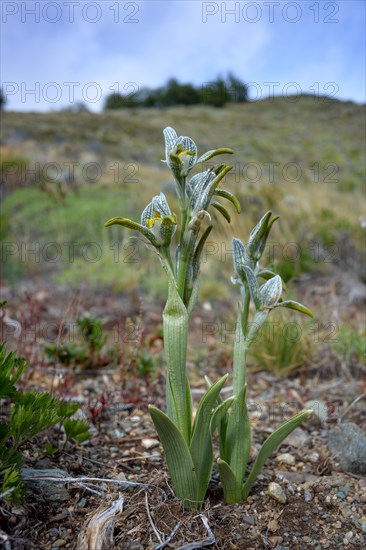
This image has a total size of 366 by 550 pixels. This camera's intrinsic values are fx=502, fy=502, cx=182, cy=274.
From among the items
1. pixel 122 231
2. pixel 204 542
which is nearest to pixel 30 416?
pixel 204 542

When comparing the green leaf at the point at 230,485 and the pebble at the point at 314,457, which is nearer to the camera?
the green leaf at the point at 230,485

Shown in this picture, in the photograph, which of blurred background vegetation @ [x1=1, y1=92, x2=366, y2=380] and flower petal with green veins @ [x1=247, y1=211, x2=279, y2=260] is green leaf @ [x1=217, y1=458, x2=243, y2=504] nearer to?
flower petal with green veins @ [x1=247, y1=211, x2=279, y2=260]

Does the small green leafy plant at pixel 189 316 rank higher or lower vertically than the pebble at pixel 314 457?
higher

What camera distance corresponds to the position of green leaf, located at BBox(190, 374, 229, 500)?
1684 mm

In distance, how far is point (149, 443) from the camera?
→ 2.39 m

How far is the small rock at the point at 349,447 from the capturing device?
2238 mm

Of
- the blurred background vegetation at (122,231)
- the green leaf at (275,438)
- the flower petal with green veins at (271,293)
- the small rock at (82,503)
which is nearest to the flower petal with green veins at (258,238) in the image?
the flower petal with green veins at (271,293)

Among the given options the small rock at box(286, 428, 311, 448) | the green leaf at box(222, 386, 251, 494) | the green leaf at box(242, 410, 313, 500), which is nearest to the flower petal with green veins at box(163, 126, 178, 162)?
the green leaf at box(222, 386, 251, 494)

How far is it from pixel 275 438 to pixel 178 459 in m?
0.36

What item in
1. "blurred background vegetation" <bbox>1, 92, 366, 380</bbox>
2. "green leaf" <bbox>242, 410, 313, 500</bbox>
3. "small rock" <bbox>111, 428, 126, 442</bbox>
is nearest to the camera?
"green leaf" <bbox>242, 410, 313, 500</bbox>

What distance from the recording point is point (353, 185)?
12883 mm

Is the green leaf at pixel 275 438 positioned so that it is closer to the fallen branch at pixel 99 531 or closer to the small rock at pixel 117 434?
the fallen branch at pixel 99 531

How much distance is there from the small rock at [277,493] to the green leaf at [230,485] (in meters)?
0.15

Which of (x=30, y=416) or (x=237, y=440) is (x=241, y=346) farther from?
(x=30, y=416)
